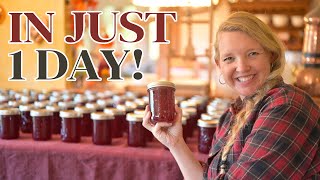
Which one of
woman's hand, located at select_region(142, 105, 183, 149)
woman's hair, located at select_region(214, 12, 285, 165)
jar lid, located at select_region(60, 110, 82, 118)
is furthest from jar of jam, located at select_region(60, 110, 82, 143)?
woman's hair, located at select_region(214, 12, 285, 165)

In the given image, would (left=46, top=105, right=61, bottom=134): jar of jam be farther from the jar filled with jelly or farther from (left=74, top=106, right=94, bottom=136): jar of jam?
the jar filled with jelly

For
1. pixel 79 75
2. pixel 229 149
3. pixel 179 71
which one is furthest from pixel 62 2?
pixel 179 71

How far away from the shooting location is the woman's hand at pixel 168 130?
1.15 meters

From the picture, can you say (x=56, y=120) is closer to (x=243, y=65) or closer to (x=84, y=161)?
(x=84, y=161)

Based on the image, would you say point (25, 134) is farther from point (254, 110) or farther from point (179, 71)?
point (179, 71)

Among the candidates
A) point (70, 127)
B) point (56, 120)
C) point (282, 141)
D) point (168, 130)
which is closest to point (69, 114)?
point (70, 127)

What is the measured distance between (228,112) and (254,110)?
0.83 feet

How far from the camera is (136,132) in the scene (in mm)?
1462

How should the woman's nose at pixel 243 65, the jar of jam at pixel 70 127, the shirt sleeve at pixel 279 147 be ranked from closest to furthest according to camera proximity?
the shirt sleeve at pixel 279 147
the woman's nose at pixel 243 65
the jar of jam at pixel 70 127

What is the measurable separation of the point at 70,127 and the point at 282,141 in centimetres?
83

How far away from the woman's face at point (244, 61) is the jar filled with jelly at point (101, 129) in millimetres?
573

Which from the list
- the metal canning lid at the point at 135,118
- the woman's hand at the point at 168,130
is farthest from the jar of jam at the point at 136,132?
the woman's hand at the point at 168,130

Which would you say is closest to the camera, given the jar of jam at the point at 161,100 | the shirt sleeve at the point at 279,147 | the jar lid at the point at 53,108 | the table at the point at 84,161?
the shirt sleeve at the point at 279,147

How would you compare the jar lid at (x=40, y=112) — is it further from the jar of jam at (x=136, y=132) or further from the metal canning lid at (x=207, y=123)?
the metal canning lid at (x=207, y=123)
